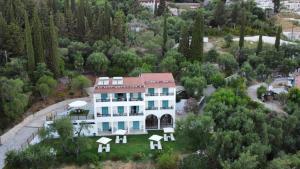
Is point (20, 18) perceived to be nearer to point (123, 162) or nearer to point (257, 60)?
point (123, 162)

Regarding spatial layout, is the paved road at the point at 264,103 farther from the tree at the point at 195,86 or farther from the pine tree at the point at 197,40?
the pine tree at the point at 197,40

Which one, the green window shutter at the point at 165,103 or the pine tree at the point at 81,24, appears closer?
the green window shutter at the point at 165,103

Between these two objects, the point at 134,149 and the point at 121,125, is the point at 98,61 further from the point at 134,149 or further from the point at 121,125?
the point at 134,149

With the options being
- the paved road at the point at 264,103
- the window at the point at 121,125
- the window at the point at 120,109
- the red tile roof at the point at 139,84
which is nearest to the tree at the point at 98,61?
the red tile roof at the point at 139,84

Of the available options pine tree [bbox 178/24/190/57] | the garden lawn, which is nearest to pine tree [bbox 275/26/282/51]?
pine tree [bbox 178/24/190/57]

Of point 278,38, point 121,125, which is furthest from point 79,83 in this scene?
point 278,38
